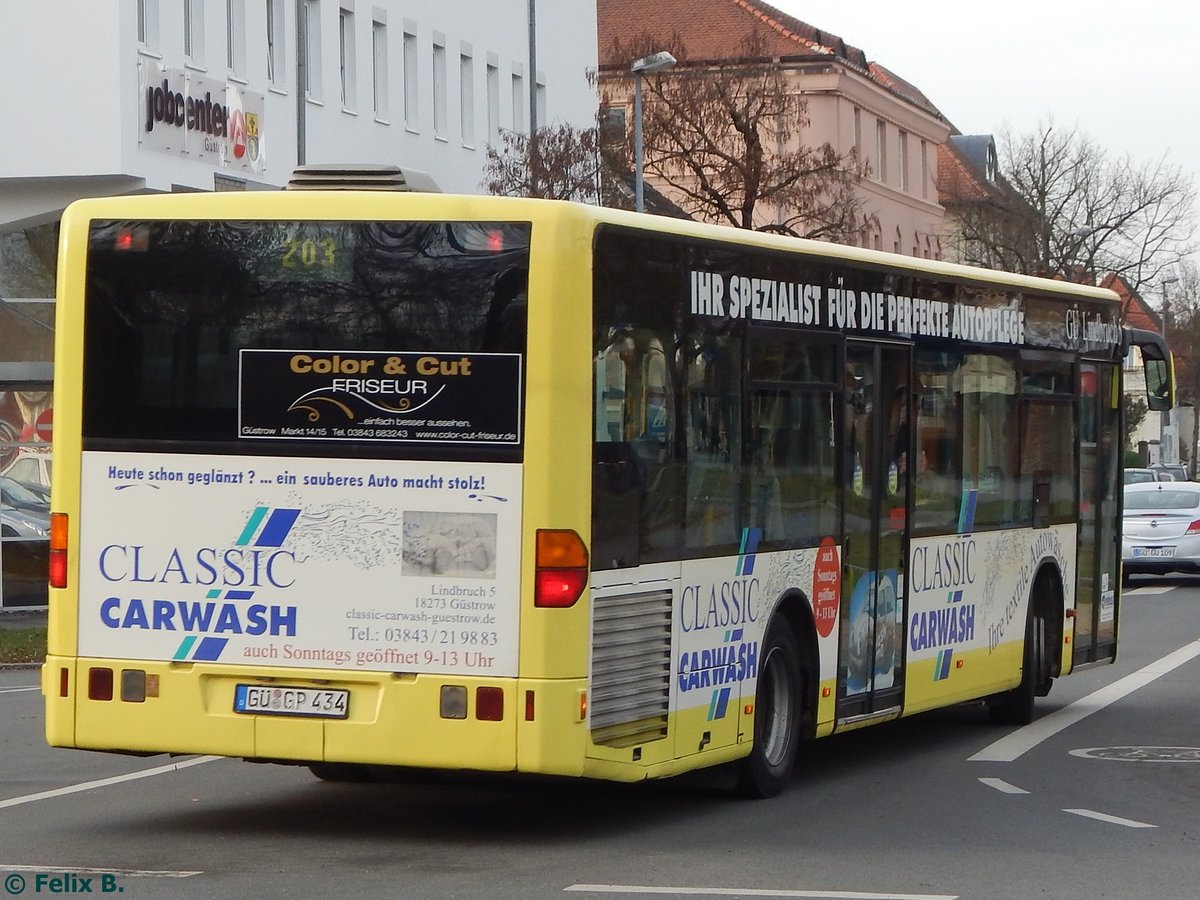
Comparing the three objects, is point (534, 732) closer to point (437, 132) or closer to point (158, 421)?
point (158, 421)

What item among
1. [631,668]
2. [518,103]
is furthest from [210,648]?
[518,103]

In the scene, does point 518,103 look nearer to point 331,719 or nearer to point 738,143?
point 738,143

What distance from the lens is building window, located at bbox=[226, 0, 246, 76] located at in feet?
115

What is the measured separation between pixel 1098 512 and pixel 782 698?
580 centimetres

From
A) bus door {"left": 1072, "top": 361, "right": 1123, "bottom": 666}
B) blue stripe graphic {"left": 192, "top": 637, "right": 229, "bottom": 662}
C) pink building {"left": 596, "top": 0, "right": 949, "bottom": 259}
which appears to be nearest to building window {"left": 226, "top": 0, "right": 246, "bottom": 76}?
bus door {"left": 1072, "top": 361, "right": 1123, "bottom": 666}

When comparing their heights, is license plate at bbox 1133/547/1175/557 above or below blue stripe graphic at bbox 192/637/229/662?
below

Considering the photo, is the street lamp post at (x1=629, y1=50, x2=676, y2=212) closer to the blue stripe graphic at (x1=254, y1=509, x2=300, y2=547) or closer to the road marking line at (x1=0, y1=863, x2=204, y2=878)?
the blue stripe graphic at (x1=254, y1=509, x2=300, y2=547)

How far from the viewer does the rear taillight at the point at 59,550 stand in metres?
10.4

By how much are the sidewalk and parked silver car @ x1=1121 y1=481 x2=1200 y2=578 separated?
14.9m

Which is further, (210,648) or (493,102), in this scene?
(493,102)

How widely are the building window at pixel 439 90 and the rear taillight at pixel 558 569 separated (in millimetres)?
34716

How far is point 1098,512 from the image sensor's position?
55.9 ft

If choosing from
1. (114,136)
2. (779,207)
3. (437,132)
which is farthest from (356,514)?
(779,207)

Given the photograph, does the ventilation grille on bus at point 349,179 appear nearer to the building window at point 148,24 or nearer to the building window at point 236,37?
the building window at point 148,24
